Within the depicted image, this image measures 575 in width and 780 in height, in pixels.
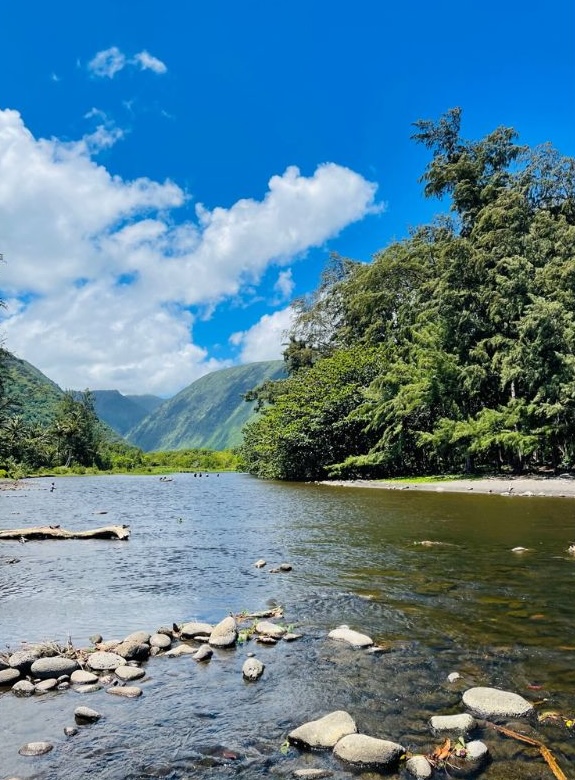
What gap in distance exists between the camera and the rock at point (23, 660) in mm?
7996

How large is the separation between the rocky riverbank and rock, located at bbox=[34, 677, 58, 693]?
13 mm

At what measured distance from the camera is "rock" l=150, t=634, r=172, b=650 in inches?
355

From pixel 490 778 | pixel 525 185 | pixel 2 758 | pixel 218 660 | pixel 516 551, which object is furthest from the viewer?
pixel 525 185

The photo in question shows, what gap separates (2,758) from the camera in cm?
573

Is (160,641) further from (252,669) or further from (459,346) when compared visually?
(459,346)

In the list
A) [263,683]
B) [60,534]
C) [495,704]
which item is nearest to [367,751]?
[495,704]

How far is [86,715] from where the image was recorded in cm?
652

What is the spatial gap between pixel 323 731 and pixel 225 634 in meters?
3.54

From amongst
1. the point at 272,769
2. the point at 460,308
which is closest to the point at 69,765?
the point at 272,769

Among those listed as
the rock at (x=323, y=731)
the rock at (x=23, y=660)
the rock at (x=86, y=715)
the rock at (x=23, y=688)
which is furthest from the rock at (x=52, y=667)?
the rock at (x=323, y=731)

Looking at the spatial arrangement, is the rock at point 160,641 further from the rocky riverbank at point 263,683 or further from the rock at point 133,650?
the rock at point 133,650

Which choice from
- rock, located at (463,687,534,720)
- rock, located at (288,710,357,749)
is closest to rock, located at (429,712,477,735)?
rock, located at (463,687,534,720)

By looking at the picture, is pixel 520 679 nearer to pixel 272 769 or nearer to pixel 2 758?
pixel 272 769

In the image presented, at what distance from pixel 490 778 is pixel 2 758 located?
4.93 metres
